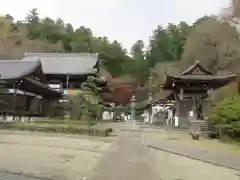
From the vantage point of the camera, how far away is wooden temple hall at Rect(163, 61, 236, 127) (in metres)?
29.4

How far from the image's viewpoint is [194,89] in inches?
1200

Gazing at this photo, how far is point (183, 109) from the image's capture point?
102 feet

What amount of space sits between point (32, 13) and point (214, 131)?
95.9m

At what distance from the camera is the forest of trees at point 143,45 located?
4522cm

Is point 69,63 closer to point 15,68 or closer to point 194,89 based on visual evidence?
point 15,68

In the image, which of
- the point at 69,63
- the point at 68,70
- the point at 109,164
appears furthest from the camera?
the point at 69,63

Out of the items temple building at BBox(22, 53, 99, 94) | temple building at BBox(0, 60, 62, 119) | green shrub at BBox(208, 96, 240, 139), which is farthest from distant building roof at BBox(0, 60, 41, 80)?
green shrub at BBox(208, 96, 240, 139)

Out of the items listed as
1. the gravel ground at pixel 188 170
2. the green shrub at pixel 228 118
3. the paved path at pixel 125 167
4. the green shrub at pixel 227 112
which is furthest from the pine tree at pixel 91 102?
the gravel ground at pixel 188 170

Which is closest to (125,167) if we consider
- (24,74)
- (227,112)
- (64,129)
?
(227,112)

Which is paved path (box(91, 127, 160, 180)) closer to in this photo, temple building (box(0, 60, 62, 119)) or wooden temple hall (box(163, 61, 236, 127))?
temple building (box(0, 60, 62, 119))

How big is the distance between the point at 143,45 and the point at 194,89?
72.3 meters

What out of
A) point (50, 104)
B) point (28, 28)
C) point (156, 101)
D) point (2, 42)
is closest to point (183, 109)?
point (50, 104)

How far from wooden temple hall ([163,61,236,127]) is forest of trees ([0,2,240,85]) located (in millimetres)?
13375

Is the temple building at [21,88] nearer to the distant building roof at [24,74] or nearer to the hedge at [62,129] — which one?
the distant building roof at [24,74]
